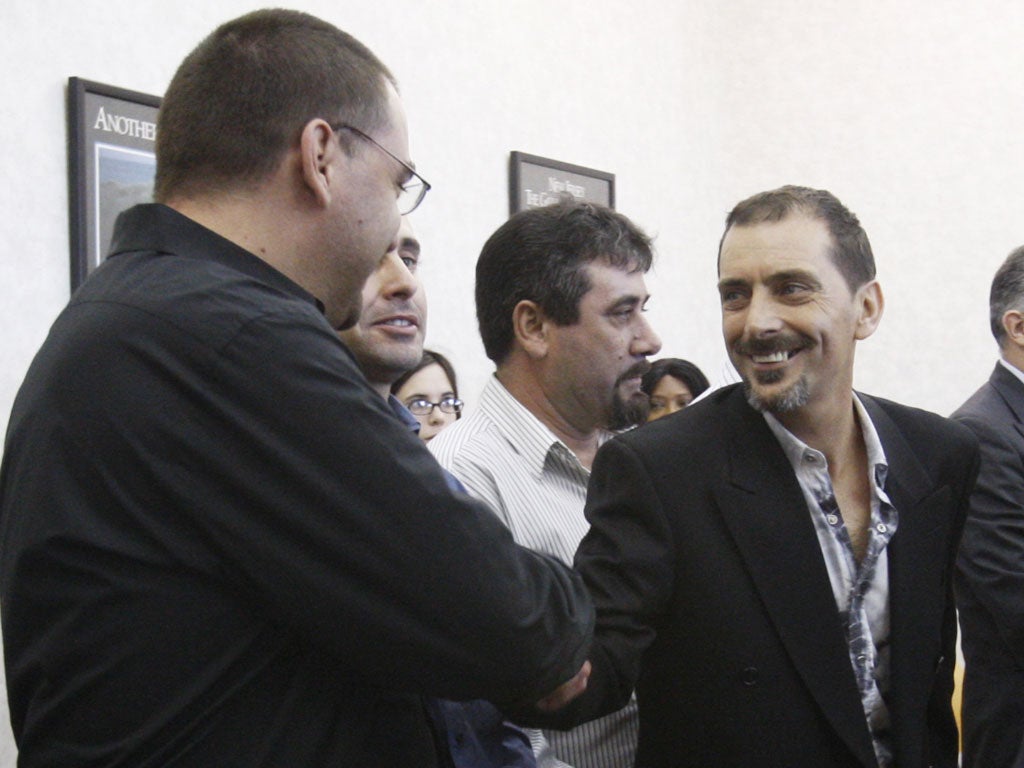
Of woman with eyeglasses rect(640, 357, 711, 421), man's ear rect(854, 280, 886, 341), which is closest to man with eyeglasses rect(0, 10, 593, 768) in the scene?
man's ear rect(854, 280, 886, 341)

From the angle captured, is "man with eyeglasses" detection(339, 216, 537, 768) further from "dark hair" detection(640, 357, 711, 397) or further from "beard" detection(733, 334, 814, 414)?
"dark hair" detection(640, 357, 711, 397)

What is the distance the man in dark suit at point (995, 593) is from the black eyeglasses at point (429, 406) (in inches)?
60.6

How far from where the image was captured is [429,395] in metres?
3.77

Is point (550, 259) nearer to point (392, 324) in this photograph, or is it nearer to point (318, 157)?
point (392, 324)

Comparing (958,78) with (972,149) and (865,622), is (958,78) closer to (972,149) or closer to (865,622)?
(972,149)

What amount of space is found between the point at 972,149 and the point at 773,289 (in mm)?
4387

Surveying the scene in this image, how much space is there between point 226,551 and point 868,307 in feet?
4.13

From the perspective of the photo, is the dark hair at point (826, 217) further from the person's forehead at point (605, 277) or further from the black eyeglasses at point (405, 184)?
the black eyeglasses at point (405, 184)

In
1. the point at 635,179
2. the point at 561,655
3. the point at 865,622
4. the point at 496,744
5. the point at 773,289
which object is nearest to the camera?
the point at 561,655

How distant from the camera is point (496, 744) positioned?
63.0 inches

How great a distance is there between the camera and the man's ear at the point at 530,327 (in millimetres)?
2285

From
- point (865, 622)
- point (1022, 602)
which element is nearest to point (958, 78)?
point (1022, 602)

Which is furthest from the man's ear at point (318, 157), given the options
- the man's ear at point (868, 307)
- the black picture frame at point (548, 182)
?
the black picture frame at point (548, 182)

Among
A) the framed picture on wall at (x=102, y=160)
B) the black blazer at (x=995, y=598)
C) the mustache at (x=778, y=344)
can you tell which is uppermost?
the framed picture on wall at (x=102, y=160)
